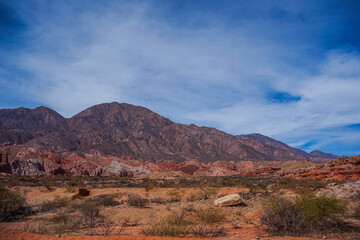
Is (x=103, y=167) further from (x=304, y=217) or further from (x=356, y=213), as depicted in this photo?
(x=304, y=217)

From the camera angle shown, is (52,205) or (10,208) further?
(52,205)

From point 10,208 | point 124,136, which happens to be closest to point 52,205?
point 10,208

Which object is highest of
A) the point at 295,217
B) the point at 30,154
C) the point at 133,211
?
the point at 30,154

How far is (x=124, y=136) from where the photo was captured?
133 m

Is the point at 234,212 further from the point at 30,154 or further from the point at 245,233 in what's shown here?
the point at 30,154

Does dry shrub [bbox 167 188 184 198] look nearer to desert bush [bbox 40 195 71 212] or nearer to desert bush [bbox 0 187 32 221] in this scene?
desert bush [bbox 40 195 71 212]

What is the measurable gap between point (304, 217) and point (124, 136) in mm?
132892

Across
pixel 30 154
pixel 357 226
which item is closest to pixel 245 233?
pixel 357 226

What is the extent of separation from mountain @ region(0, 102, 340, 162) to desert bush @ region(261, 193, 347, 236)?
93.7 m

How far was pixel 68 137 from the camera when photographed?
110m

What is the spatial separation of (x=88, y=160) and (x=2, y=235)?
66.9 meters

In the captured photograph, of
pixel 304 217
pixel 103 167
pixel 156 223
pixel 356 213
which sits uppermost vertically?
pixel 304 217

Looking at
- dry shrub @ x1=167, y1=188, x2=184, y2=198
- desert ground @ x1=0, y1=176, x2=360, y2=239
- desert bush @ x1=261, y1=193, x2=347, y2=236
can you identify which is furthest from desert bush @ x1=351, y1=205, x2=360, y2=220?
dry shrub @ x1=167, y1=188, x2=184, y2=198

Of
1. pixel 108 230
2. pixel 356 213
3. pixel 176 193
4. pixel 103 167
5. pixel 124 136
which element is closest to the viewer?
pixel 108 230
